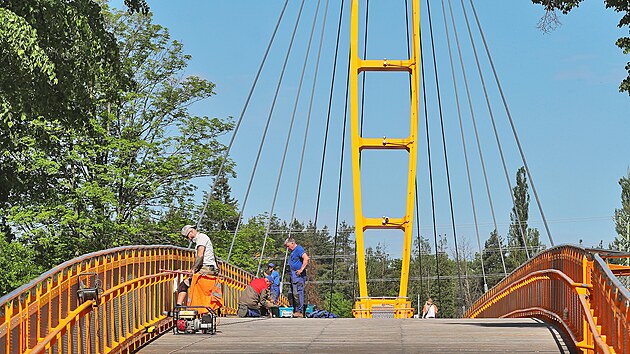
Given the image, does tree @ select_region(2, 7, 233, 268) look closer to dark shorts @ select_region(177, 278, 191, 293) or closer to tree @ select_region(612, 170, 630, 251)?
dark shorts @ select_region(177, 278, 191, 293)

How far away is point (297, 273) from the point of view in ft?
80.9

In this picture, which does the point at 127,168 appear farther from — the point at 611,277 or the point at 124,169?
the point at 611,277

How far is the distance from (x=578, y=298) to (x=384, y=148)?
80.3 ft

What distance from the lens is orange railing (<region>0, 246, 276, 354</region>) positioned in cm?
892

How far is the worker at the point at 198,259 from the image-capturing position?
53.0 ft

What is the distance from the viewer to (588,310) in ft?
38.0

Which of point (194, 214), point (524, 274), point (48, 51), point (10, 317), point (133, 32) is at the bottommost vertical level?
point (10, 317)

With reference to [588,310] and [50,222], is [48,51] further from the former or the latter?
[50,222]

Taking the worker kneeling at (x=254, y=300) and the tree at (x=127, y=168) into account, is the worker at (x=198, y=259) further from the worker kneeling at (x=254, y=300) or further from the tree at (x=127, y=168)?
the tree at (x=127, y=168)

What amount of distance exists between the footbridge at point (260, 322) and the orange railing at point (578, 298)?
0.01 m

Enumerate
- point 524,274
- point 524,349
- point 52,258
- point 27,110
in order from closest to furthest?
point 524,349 → point 27,110 → point 524,274 → point 52,258

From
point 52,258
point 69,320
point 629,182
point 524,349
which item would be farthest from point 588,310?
point 629,182

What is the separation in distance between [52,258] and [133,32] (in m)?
9.51

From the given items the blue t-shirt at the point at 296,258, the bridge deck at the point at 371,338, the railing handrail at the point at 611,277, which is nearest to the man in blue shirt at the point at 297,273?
the blue t-shirt at the point at 296,258
